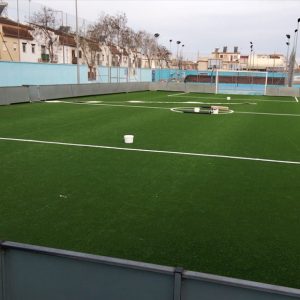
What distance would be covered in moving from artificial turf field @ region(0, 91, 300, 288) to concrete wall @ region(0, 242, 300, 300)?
194 centimetres

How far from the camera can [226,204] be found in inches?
258

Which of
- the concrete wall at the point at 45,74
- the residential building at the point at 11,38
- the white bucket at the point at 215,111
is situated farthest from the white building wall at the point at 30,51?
the white bucket at the point at 215,111

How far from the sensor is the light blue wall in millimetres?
30422

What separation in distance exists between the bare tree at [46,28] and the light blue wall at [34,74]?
5279 mm

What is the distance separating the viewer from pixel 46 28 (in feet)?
138

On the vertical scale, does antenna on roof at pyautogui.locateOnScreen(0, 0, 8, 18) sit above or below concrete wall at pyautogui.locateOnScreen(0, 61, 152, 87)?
above

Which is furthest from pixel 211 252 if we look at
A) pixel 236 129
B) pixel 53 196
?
pixel 236 129

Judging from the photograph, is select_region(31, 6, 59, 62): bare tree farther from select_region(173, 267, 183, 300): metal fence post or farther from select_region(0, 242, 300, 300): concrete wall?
select_region(173, 267, 183, 300): metal fence post

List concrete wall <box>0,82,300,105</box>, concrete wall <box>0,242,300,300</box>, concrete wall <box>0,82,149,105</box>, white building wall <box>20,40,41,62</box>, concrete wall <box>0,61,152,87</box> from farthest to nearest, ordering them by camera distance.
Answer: white building wall <box>20,40,41,62</box> → concrete wall <box>0,61,152,87</box> → concrete wall <box>0,82,300,105</box> → concrete wall <box>0,82,149,105</box> → concrete wall <box>0,242,300,300</box>

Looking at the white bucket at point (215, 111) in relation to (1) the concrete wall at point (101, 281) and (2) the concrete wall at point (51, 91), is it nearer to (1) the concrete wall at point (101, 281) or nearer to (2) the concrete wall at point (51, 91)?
(2) the concrete wall at point (51, 91)

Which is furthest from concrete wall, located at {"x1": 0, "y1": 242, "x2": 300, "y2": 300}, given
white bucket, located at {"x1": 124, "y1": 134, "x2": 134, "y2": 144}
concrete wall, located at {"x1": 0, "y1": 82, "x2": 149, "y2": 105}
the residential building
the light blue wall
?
the residential building

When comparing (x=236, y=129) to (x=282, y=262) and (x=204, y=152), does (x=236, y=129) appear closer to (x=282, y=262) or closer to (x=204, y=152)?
(x=204, y=152)

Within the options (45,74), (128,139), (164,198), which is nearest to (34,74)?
(45,74)

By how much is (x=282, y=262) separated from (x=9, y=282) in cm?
296
